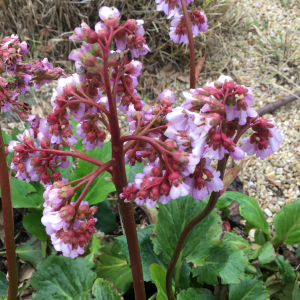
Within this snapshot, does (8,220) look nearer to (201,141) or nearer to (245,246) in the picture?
(201,141)

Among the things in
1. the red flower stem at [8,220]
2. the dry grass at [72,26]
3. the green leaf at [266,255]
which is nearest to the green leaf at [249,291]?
the green leaf at [266,255]

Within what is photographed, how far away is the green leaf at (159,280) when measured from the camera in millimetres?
1003

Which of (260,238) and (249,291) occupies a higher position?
(260,238)

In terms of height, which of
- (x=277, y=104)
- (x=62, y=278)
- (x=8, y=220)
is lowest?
(x=62, y=278)

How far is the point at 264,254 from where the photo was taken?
1.29 m

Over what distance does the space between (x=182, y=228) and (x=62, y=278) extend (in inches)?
21.6

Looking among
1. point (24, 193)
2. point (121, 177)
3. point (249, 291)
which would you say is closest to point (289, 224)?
point (249, 291)

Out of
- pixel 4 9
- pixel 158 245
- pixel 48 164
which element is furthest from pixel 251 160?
pixel 4 9

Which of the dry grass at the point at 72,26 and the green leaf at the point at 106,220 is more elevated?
the dry grass at the point at 72,26

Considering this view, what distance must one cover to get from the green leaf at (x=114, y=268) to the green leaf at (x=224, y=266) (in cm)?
31

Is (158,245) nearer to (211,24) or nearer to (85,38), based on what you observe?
(85,38)

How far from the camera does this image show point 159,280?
3.51 ft

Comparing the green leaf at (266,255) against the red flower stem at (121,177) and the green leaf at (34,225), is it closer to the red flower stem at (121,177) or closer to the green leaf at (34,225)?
the red flower stem at (121,177)

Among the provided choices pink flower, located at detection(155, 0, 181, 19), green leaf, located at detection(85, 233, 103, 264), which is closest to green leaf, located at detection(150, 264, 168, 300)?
green leaf, located at detection(85, 233, 103, 264)
